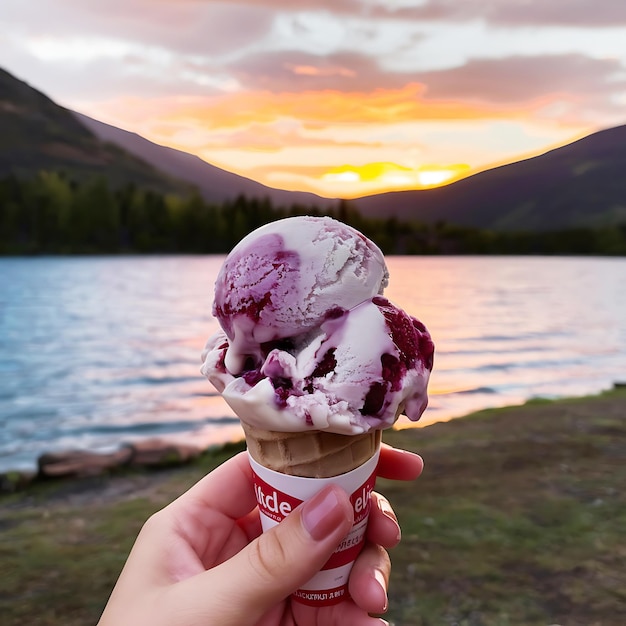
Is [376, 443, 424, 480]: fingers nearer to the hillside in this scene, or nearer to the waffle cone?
the waffle cone

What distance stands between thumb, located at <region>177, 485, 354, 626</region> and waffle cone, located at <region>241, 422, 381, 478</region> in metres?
0.13

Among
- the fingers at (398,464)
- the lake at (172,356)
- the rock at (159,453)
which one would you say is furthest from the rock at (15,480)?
the fingers at (398,464)

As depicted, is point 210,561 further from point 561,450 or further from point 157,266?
point 157,266

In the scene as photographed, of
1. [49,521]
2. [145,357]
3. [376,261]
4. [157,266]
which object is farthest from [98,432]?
[157,266]

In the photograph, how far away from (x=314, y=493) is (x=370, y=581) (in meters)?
0.40

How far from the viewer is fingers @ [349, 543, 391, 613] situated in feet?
5.63

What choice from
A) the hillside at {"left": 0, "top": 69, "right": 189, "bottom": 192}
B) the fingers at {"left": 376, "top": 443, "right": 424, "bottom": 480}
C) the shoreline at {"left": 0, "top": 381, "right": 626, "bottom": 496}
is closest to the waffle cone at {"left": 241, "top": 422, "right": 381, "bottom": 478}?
the fingers at {"left": 376, "top": 443, "right": 424, "bottom": 480}

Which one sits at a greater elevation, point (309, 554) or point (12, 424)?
point (309, 554)

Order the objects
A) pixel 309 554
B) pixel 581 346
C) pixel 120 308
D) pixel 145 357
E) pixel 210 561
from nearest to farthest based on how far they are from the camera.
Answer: pixel 309 554
pixel 210 561
pixel 145 357
pixel 581 346
pixel 120 308

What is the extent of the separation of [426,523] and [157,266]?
32944 mm

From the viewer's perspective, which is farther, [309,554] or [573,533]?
[573,533]

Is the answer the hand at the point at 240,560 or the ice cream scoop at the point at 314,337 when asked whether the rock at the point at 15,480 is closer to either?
the hand at the point at 240,560

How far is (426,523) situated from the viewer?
4.07 meters

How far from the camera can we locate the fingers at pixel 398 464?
7.10 ft
